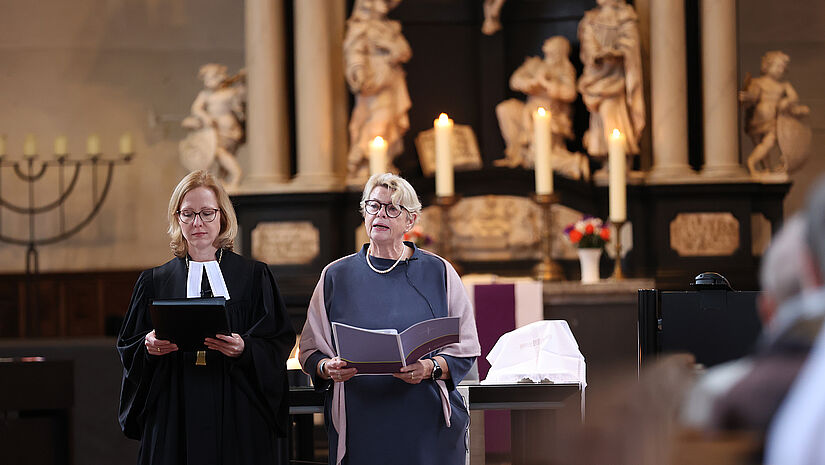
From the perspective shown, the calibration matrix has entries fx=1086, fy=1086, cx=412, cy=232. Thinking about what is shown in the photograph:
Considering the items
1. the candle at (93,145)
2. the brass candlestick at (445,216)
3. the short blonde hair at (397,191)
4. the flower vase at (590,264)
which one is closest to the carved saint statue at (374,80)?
the brass candlestick at (445,216)

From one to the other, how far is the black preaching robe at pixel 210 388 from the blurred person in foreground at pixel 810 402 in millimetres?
2575

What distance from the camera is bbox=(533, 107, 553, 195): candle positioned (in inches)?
267

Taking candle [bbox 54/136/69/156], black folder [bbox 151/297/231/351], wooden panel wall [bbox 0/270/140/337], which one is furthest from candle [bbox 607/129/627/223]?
candle [bbox 54/136/69/156]

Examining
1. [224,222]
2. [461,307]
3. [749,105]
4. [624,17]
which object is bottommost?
[461,307]

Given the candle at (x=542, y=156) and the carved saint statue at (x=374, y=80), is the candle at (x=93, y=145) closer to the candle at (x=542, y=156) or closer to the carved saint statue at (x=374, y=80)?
the carved saint statue at (x=374, y=80)

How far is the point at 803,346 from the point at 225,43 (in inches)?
390

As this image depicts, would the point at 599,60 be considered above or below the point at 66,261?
above

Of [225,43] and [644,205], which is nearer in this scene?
[644,205]

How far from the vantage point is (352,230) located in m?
8.29

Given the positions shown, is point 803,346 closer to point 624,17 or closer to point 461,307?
point 461,307

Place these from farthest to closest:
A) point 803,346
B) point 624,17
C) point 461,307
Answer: point 624,17
point 461,307
point 803,346

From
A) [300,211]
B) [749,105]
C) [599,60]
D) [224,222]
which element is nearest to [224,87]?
[300,211]

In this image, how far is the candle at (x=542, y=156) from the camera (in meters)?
6.79

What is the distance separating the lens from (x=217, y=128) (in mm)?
8516
